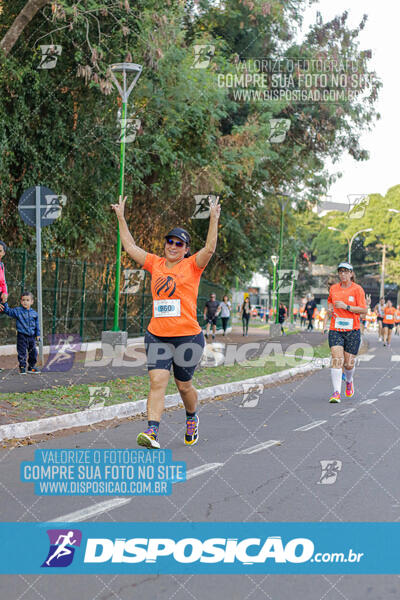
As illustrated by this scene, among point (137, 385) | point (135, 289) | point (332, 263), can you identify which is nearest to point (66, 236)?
point (135, 289)

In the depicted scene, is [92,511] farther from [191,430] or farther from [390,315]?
[390,315]

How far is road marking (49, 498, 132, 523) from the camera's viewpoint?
475 cm

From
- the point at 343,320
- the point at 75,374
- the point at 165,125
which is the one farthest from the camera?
the point at 165,125

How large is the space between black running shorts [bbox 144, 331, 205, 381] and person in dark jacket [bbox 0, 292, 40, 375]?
559 centimetres

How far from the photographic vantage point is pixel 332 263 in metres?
87.4

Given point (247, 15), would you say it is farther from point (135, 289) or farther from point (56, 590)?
point (56, 590)

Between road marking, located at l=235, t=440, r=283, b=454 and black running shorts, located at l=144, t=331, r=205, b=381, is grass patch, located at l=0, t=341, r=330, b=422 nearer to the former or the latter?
black running shorts, located at l=144, t=331, r=205, b=381

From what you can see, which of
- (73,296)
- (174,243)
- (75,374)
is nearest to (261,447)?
(174,243)

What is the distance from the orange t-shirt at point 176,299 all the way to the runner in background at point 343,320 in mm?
Answer: 4439

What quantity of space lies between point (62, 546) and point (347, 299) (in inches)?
292

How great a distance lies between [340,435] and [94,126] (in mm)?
12597

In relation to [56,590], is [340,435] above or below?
below

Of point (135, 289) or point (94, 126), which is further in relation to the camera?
point (135, 289)

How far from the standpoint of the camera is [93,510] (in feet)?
16.3
